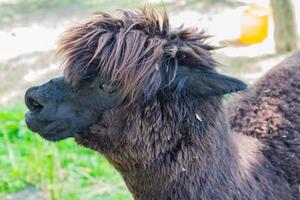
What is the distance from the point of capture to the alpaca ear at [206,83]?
9.78ft

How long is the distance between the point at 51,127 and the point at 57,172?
2.22 metres

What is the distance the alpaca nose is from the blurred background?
0.55 metres

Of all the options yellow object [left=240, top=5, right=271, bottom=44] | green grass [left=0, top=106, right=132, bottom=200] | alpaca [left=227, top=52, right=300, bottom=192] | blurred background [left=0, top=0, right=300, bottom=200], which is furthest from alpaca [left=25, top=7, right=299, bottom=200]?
yellow object [left=240, top=5, right=271, bottom=44]

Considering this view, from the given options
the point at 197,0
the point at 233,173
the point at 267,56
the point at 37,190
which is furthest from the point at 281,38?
the point at 233,173

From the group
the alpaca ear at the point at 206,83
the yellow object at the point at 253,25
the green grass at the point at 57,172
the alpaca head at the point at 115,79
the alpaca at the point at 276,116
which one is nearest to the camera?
the alpaca ear at the point at 206,83

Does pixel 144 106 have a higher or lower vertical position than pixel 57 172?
higher

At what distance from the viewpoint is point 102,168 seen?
237 inches

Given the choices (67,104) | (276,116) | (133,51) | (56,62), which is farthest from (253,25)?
(67,104)

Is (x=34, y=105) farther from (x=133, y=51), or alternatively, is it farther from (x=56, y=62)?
(x=56, y=62)

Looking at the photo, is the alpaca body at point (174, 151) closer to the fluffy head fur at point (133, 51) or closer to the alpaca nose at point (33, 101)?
the fluffy head fur at point (133, 51)

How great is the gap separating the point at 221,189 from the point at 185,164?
24cm

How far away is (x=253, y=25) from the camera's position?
9.77 metres

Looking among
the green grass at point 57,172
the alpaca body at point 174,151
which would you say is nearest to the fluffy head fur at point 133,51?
the alpaca body at point 174,151

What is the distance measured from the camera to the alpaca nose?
10.4ft
